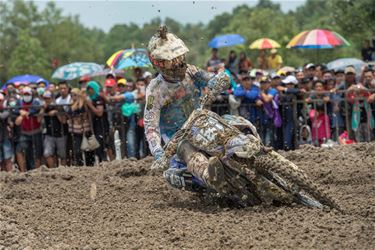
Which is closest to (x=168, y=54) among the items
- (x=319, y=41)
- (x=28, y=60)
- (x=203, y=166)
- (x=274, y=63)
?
(x=203, y=166)

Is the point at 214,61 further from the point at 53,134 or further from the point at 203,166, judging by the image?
the point at 203,166

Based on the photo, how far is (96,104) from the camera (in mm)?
14125

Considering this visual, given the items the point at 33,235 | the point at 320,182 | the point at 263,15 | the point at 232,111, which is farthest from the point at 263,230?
the point at 263,15

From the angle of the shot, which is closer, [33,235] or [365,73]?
[33,235]

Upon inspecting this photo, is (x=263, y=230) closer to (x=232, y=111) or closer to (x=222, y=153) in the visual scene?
(x=222, y=153)

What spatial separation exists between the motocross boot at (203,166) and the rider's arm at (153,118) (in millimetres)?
388

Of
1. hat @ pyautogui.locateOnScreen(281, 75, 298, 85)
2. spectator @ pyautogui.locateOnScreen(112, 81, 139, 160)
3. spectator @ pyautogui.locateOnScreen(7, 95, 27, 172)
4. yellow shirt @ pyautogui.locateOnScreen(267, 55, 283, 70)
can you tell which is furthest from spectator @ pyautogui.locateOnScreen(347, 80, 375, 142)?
yellow shirt @ pyautogui.locateOnScreen(267, 55, 283, 70)

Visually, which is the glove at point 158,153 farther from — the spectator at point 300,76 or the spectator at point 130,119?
the spectator at point 300,76

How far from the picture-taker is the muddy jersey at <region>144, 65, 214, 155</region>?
8609 mm

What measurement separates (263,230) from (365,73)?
321 inches

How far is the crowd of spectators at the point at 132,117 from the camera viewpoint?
1390cm

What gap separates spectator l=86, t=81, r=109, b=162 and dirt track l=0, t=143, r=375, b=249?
276cm

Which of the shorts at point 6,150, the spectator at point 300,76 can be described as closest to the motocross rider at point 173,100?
the shorts at point 6,150

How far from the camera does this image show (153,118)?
8.59 metres
